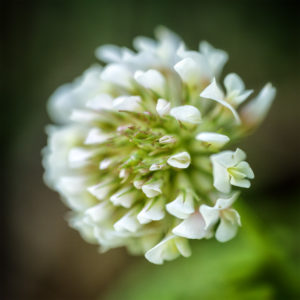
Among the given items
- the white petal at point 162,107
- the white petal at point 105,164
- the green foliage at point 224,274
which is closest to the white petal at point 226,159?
the white petal at point 162,107

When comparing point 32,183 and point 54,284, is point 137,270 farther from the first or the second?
point 32,183

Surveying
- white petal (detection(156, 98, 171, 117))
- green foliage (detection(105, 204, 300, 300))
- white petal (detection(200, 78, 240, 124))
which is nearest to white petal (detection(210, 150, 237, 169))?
white petal (detection(200, 78, 240, 124))

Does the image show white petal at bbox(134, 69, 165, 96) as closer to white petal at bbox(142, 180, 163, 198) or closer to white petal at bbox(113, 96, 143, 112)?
white petal at bbox(113, 96, 143, 112)

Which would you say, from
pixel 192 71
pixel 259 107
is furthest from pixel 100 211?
pixel 259 107

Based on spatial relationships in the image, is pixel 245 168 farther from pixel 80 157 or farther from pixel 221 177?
pixel 80 157

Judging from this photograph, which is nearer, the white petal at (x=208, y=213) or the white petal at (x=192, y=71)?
the white petal at (x=208, y=213)

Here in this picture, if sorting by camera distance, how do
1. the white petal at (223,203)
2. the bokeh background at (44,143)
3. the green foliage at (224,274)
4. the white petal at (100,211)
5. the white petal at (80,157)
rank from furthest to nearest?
the bokeh background at (44,143) → the green foliage at (224,274) → the white petal at (80,157) → the white petal at (100,211) → the white petal at (223,203)

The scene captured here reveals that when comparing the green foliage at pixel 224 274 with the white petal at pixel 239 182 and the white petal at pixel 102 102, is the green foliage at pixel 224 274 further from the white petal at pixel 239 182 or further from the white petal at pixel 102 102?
the white petal at pixel 102 102
